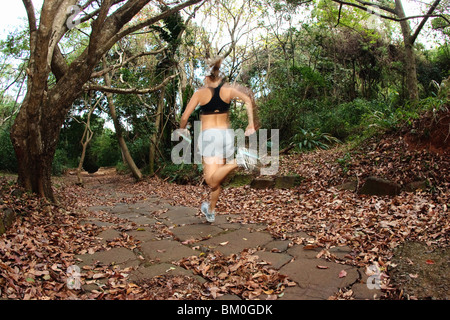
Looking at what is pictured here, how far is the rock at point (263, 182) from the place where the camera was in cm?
699

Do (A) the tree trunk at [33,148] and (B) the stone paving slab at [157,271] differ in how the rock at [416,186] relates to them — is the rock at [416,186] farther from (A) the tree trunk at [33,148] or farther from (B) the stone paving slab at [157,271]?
(A) the tree trunk at [33,148]

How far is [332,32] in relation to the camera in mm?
14125

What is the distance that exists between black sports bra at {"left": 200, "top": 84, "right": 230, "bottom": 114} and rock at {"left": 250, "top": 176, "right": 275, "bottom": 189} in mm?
3410

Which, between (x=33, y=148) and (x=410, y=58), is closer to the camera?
(x=33, y=148)

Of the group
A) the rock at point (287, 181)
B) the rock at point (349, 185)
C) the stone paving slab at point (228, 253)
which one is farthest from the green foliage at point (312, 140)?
the stone paving slab at point (228, 253)

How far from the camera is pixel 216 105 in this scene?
391 centimetres

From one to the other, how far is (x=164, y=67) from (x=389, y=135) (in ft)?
29.9

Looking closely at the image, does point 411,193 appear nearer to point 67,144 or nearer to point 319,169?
point 319,169

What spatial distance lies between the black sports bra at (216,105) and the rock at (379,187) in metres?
2.78

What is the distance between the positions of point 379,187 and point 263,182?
2.76 m

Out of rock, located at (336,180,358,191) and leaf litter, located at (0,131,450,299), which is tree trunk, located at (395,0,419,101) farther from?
rock, located at (336,180,358,191)

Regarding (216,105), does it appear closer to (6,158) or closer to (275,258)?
(275,258)

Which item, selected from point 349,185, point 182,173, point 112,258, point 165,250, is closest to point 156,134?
point 182,173
